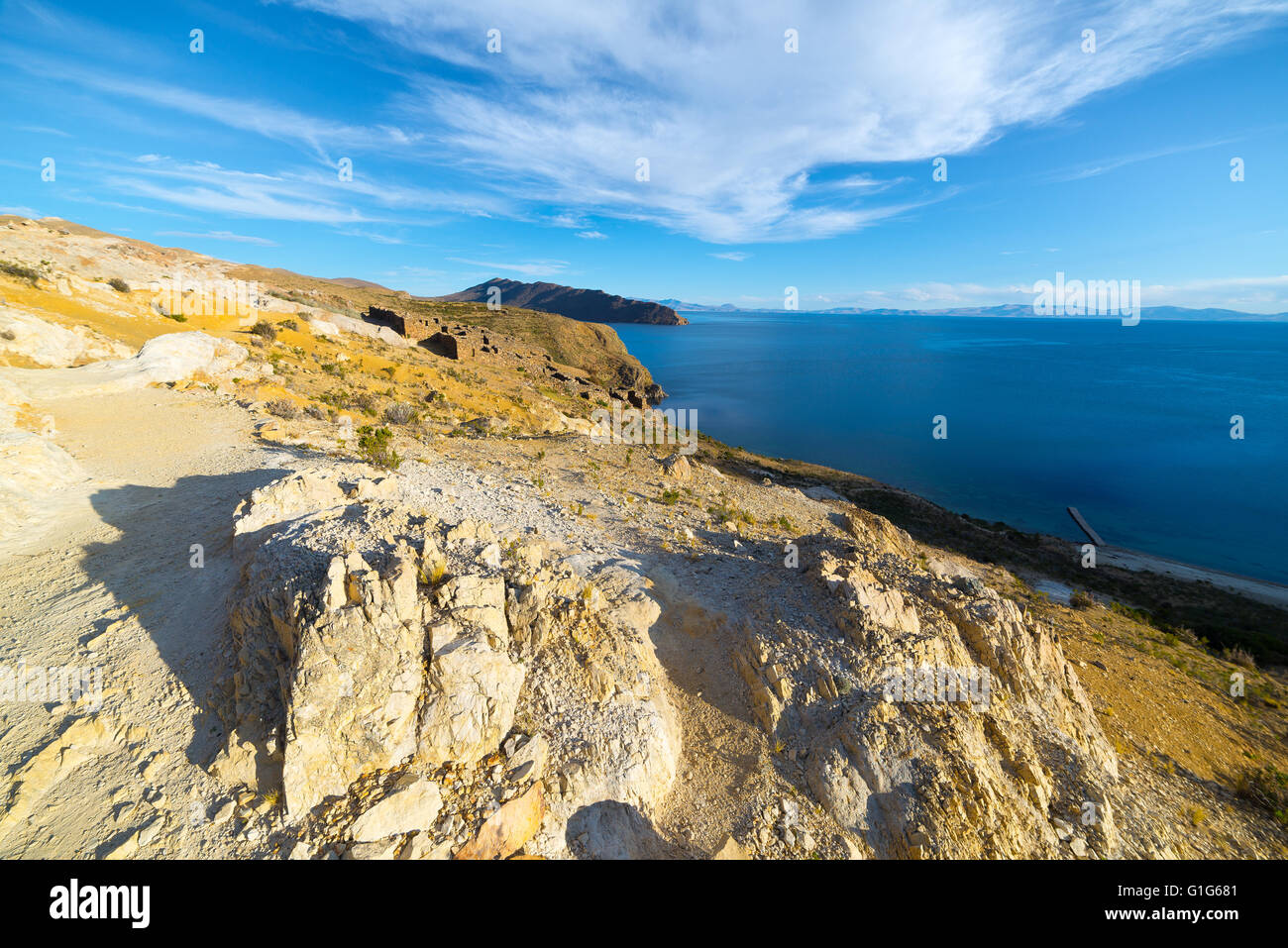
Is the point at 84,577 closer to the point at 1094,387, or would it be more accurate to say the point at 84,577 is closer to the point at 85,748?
the point at 85,748

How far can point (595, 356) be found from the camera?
2968 inches

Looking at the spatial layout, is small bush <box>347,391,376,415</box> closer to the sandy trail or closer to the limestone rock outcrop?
the sandy trail

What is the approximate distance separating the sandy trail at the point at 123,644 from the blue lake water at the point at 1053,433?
39.4 m

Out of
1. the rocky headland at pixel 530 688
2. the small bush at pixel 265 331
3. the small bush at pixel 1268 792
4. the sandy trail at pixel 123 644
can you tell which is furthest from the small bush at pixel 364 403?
the small bush at pixel 1268 792

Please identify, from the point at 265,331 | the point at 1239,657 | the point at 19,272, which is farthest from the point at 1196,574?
the point at 19,272

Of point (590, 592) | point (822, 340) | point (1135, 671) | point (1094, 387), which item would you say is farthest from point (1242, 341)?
point (590, 592)

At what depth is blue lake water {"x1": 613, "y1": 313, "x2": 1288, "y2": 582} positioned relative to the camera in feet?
108

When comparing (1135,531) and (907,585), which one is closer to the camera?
(907,585)

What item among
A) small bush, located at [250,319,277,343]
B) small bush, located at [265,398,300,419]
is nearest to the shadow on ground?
small bush, located at [265,398,300,419]

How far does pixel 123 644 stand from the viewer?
20.3 feet

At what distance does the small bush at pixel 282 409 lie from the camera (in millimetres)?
15093

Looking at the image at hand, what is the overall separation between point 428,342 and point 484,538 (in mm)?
40974

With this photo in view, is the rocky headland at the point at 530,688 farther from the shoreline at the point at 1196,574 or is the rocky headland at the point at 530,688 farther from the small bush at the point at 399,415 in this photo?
the shoreline at the point at 1196,574

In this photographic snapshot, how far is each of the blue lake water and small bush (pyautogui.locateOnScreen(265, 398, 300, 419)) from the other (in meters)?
38.2
